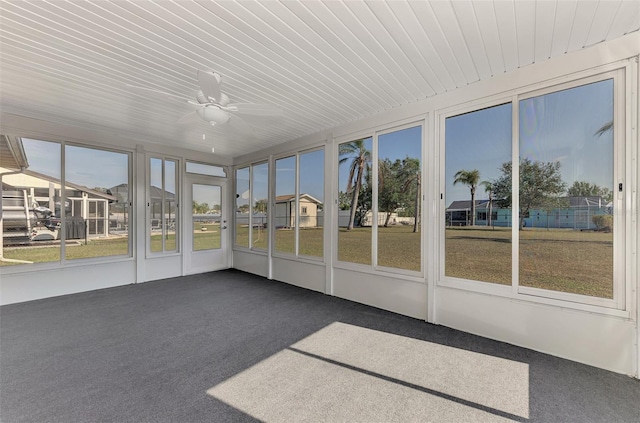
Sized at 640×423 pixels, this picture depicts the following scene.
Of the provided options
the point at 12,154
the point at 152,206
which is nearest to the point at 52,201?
the point at 12,154

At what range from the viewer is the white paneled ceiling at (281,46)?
1.79 m

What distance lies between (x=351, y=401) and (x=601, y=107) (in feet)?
10.6

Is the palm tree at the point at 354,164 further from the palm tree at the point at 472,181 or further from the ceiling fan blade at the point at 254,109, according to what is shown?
the palm tree at the point at 472,181

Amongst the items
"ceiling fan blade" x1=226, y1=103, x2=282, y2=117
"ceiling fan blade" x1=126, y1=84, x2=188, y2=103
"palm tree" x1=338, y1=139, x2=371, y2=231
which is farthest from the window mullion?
"ceiling fan blade" x1=126, y1=84, x2=188, y2=103

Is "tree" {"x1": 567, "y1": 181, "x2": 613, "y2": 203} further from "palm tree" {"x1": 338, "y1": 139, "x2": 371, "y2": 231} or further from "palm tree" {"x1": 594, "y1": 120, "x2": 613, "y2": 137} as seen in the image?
"palm tree" {"x1": 338, "y1": 139, "x2": 371, "y2": 231}

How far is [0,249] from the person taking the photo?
12.6ft

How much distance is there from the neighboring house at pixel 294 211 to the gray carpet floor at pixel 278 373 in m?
1.84

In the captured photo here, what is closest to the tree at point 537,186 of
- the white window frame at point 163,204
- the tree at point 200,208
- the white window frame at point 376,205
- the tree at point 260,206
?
the white window frame at point 376,205

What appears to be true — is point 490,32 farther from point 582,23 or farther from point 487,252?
point 487,252

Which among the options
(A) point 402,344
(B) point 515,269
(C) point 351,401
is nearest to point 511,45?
(B) point 515,269

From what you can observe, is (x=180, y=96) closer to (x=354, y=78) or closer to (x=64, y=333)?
(x=354, y=78)

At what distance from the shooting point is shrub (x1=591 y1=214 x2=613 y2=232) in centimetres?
224

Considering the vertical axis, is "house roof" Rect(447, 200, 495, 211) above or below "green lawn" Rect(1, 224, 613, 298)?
above

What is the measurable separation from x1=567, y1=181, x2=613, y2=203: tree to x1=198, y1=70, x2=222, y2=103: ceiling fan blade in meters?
3.49
